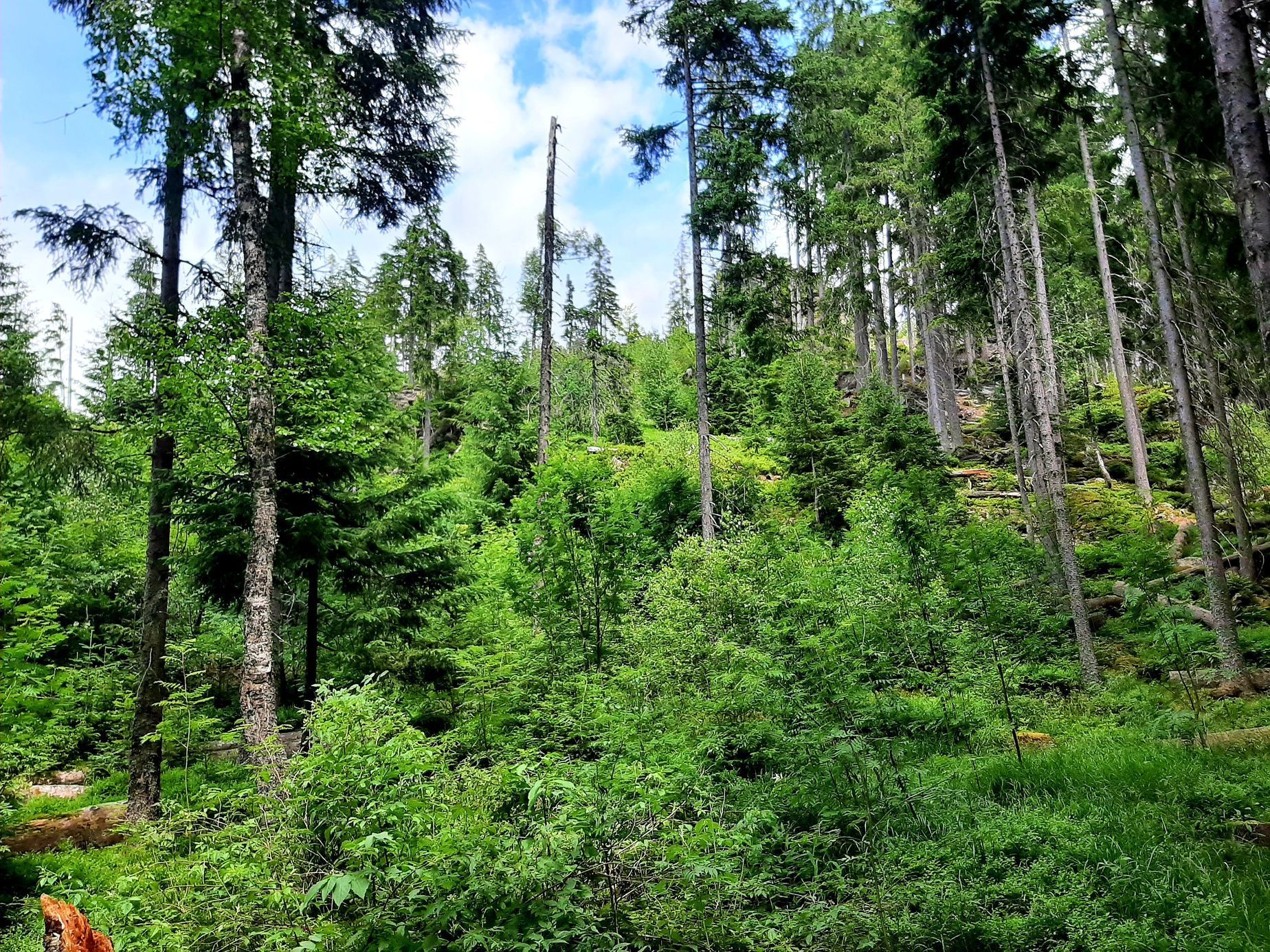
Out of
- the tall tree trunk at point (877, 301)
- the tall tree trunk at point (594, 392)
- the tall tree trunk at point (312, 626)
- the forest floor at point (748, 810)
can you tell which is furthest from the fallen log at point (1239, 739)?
the tall tree trunk at point (594, 392)

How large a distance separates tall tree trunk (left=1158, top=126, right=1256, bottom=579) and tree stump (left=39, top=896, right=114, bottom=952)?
13.5 m

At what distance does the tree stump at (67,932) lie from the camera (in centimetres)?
313

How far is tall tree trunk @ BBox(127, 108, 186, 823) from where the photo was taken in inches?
353

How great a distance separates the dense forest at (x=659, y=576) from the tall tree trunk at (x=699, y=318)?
0.38ft

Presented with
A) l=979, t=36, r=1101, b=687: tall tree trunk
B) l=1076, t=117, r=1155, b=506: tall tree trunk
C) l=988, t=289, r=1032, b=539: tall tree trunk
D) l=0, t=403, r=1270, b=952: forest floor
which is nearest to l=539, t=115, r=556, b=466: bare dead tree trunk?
l=0, t=403, r=1270, b=952: forest floor

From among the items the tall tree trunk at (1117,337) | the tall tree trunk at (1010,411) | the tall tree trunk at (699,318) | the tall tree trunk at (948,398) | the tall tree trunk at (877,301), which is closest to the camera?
the tall tree trunk at (1010,411)

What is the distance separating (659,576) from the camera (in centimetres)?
985

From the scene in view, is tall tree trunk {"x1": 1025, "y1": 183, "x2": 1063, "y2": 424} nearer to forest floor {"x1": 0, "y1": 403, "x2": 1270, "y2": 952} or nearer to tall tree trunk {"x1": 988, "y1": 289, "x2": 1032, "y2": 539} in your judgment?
tall tree trunk {"x1": 988, "y1": 289, "x2": 1032, "y2": 539}

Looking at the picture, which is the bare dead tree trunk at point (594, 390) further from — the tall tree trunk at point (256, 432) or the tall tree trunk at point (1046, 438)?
the tall tree trunk at point (256, 432)

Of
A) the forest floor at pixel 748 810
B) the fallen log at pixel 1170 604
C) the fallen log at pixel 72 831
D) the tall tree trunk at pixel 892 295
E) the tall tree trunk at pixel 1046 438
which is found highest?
the tall tree trunk at pixel 892 295

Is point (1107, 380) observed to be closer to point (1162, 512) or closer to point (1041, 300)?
point (1162, 512)

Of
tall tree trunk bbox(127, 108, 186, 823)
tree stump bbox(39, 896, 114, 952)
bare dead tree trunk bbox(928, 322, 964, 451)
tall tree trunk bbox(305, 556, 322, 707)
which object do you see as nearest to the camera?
tree stump bbox(39, 896, 114, 952)

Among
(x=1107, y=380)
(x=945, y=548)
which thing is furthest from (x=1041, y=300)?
(x=1107, y=380)

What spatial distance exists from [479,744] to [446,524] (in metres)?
5.61
